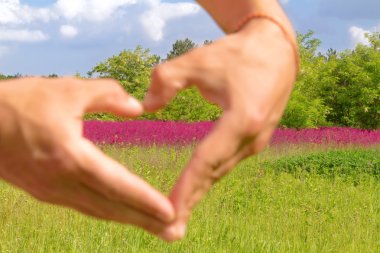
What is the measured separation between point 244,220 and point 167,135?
4607 millimetres

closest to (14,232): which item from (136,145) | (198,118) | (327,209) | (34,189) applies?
(327,209)

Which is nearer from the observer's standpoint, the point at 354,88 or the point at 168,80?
the point at 168,80

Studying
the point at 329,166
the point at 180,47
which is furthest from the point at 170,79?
the point at 180,47

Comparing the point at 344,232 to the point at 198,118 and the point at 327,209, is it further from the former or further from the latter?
the point at 198,118

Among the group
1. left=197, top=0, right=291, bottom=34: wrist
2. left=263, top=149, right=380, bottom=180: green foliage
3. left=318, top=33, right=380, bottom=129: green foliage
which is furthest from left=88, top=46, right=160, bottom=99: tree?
left=197, top=0, right=291, bottom=34: wrist

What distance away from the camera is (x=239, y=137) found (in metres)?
0.60

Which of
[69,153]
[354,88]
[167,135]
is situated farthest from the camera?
[354,88]

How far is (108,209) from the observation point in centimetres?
58

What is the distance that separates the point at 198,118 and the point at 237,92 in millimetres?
11950

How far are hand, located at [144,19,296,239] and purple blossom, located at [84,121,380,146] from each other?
7219mm

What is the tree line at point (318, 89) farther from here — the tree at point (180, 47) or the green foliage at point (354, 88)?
the tree at point (180, 47)

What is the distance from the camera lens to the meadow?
3.44 meters

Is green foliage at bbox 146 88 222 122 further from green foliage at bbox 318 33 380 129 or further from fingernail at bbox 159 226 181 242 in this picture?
fingernail at bbox 159 226 181 242

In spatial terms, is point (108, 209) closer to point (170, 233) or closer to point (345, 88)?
point (170, 233)
